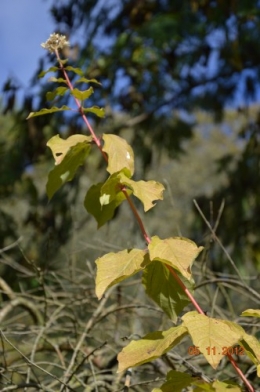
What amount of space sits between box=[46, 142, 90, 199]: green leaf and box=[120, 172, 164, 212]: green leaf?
0.11 meters

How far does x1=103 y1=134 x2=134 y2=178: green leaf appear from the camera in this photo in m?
0.99

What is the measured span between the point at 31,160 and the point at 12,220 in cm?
32

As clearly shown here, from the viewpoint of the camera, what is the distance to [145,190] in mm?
960

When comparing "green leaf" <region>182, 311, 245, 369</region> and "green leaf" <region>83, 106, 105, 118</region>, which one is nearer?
"green leaf" <region>182, 311, 245, 369</region>

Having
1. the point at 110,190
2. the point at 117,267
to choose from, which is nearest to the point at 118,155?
the point at 110,190

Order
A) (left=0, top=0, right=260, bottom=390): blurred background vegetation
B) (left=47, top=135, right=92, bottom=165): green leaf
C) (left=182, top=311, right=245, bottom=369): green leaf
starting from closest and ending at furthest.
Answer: (left=182, top=311, right=245, bottom=369): green leaf, (left=47, top=135, right=92, bottom=165): green leaf, (left=0, top=0, right=260, bottom=390): blurred background vegetation

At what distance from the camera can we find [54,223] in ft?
12.1

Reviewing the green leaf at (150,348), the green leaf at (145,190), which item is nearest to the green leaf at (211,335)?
the green leaf at (150,348)

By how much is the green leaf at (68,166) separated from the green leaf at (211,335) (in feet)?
1.06

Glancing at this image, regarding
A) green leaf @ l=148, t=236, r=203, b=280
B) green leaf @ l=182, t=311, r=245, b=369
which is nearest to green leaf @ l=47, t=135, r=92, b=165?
green leaf @ l=148, t=236, r=203, b=280

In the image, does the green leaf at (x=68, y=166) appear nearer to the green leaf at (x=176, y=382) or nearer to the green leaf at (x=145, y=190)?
the green leaf at (x=145, y=190)

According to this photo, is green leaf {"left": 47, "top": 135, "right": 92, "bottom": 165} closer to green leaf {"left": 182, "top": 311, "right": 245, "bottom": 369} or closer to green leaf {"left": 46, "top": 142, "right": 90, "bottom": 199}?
green leaf {"left": 46, "top": 142, "right": 90, "bottom": 199}

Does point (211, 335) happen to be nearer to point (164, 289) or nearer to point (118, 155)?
point (164, 289)

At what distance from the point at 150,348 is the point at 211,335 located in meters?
0.08
